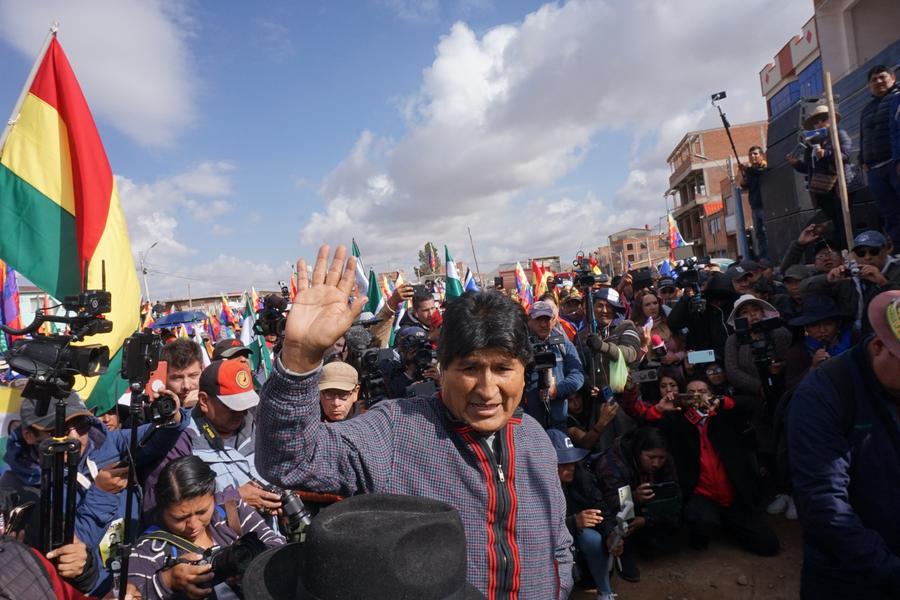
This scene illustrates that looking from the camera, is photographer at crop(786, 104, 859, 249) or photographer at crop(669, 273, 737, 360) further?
photographer at crop(786, 104, 859, 249)

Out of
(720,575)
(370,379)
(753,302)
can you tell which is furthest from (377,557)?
(753,302)

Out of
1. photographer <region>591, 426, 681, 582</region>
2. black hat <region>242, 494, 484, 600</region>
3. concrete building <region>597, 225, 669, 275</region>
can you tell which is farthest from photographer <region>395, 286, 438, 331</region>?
concrete building <region>597, 225, 669, 275</region>

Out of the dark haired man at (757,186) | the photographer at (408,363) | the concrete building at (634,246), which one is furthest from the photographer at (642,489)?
the concrete building at (634,246)

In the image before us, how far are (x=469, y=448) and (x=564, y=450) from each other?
2578 mm

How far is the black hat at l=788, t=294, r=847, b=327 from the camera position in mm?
3899

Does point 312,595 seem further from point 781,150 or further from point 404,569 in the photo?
point 781,150

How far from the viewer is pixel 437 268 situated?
69562 millimetres

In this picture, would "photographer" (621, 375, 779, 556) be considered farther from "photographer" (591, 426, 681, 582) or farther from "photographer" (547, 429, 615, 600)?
"photographer" (547, 429, 615, 600)

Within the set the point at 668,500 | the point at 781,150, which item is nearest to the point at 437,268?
the point at 781,150

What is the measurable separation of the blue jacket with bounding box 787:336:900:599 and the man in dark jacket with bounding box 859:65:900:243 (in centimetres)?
452

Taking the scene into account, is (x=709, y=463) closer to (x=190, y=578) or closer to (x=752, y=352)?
(x=752, y=352)

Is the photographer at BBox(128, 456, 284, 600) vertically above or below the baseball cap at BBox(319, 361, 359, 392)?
below

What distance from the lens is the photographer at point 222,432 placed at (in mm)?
2850

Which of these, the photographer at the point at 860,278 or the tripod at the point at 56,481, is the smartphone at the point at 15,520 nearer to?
the tripod at the point at 56,481
